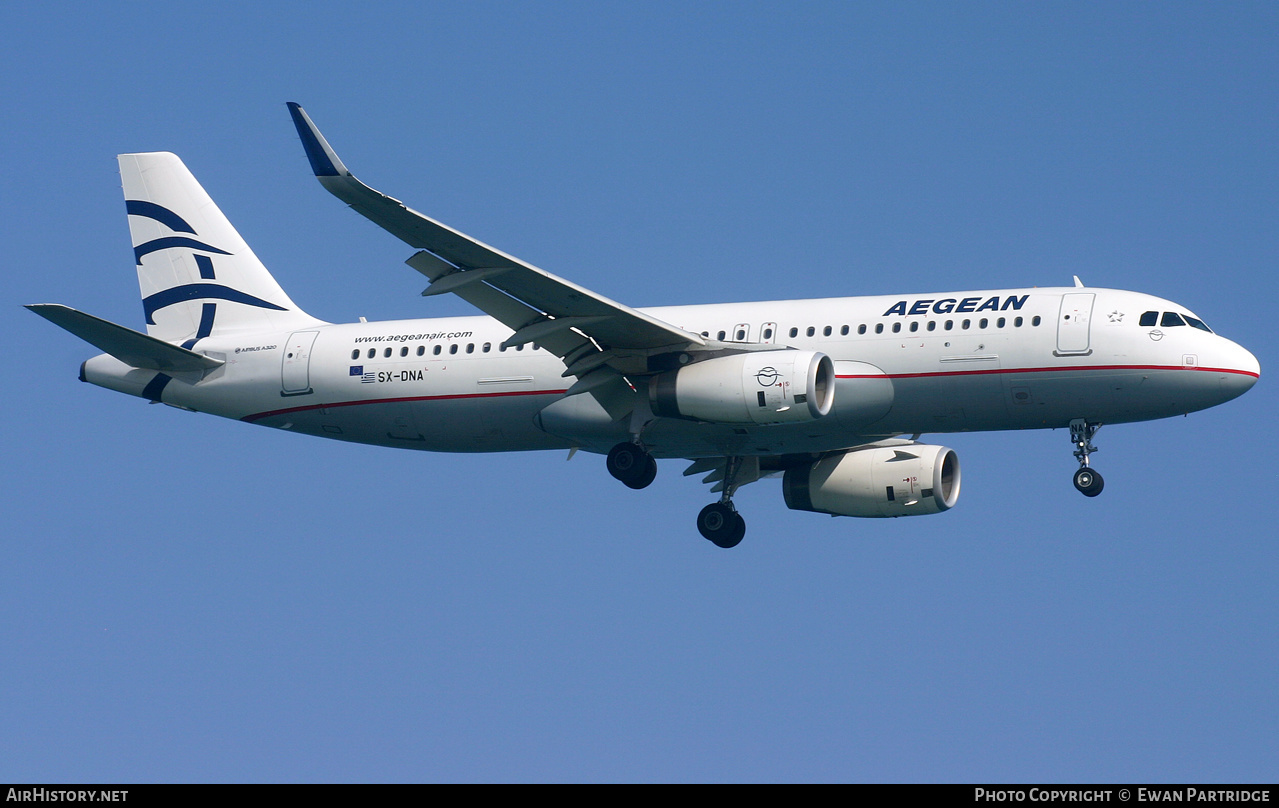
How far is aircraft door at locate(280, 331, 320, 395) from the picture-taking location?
38.9m

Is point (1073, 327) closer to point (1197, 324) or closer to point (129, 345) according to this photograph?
point (1197, 324)

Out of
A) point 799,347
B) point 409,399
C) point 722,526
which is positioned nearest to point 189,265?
point 409,399

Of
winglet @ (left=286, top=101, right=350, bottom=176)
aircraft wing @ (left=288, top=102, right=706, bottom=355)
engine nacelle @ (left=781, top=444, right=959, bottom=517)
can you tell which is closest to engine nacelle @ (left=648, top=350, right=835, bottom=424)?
aircraft wing @ (left=288, top=102, right=706, bottom=355)

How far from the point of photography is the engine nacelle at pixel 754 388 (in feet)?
108

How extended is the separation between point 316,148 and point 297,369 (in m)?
12.2

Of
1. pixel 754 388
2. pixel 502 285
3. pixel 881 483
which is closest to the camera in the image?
pixel 502 285

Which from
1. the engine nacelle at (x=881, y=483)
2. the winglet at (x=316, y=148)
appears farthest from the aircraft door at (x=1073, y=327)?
the winglet at (x=316, y=148)

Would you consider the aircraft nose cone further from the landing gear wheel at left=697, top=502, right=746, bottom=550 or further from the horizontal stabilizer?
the horizontal stabilizer

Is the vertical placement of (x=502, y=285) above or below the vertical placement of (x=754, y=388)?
above

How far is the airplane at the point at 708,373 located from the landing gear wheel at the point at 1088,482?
4cm

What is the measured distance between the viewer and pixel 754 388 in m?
33.2
